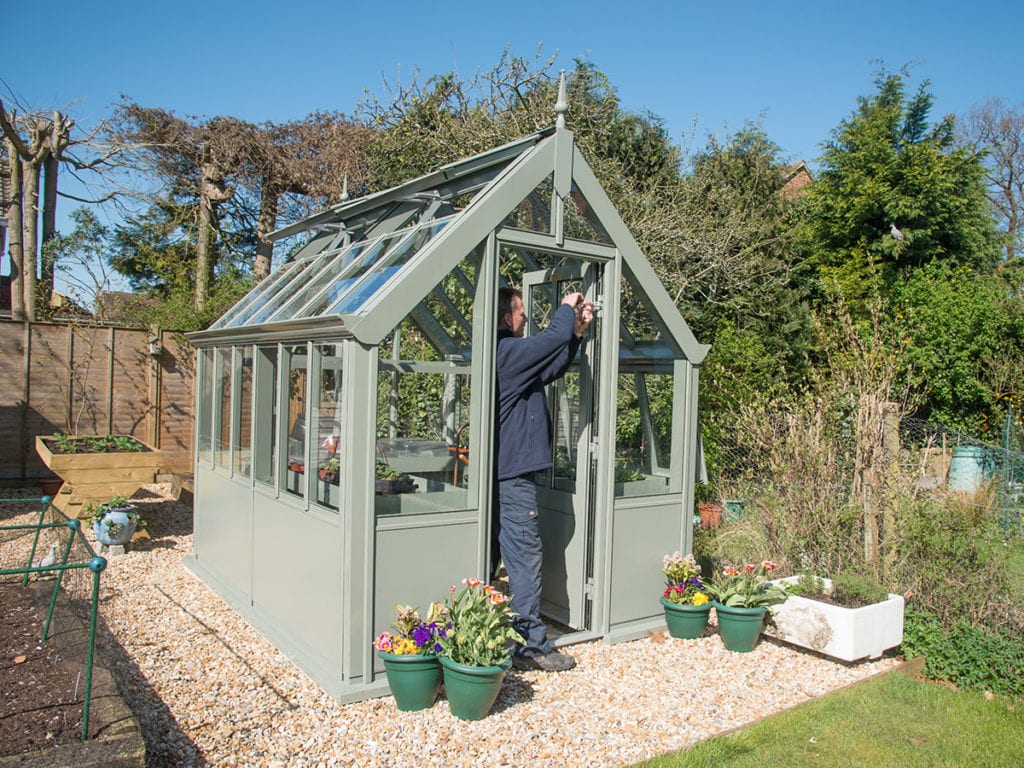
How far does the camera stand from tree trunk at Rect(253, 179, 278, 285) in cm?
1786

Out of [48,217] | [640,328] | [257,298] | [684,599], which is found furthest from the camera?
[48,217]

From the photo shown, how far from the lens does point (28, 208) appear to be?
14.3 metres

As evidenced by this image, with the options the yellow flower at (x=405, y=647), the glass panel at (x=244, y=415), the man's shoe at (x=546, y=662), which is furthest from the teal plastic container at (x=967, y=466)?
the glass panel at (x=244, y=415)

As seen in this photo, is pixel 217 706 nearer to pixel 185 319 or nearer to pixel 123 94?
pixel 185 319

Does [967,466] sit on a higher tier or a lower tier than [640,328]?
lower

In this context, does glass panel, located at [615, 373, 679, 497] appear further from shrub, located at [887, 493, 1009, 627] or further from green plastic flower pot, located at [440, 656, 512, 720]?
green plastic flower pot, located at [440, 656, 512, 720]

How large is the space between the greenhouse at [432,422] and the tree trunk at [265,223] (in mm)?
11777

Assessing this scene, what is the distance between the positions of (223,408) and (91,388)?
5836mm

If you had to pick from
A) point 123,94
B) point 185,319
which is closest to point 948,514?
point 185,319

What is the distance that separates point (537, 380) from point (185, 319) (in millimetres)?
9451

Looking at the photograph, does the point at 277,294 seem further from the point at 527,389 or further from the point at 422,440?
the point at 527,389

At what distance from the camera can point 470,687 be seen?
4.02 m

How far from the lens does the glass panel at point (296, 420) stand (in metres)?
5.05

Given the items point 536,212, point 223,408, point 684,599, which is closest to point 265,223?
point 223,408
